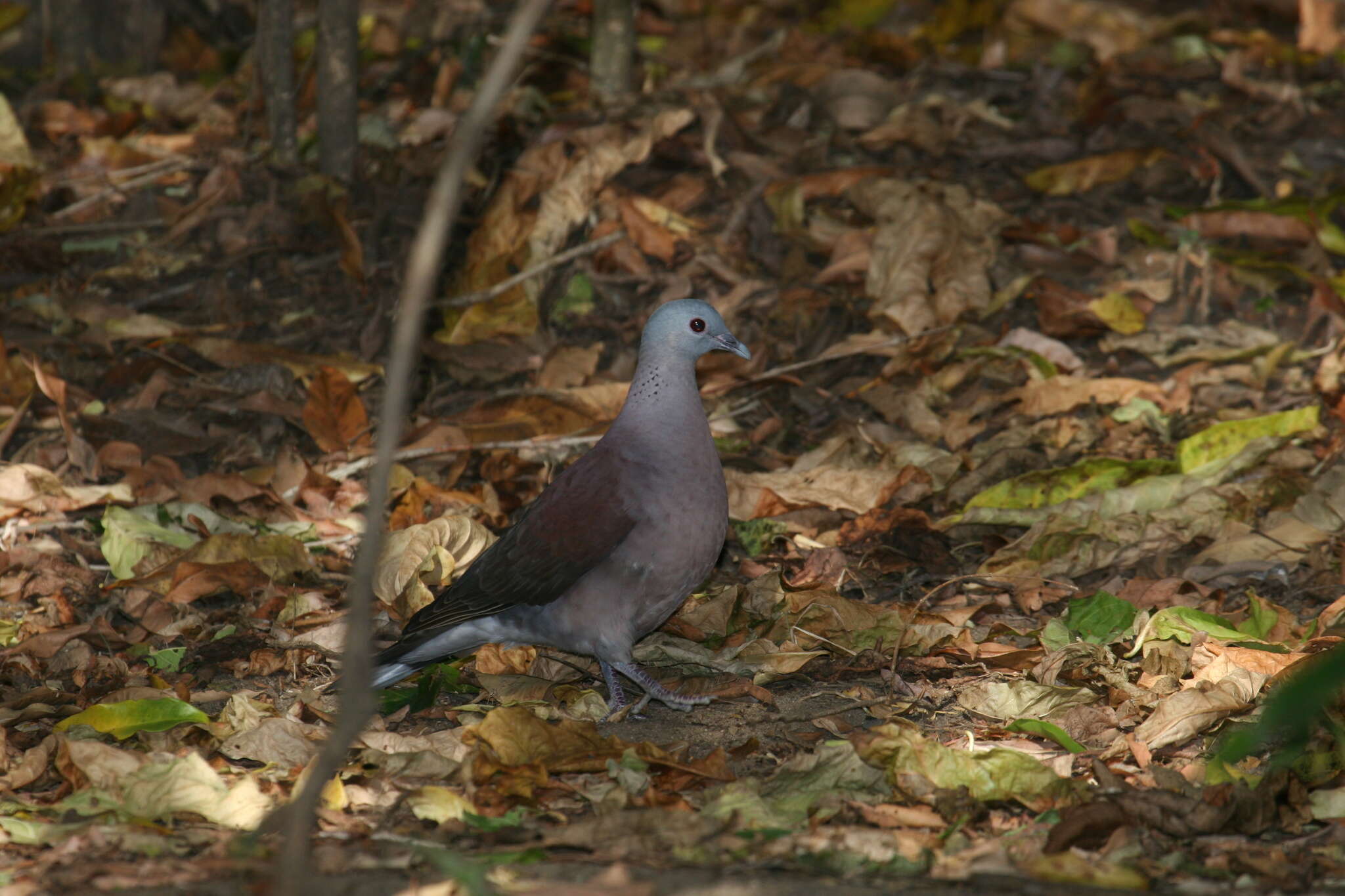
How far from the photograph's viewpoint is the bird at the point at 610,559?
13.1 ft

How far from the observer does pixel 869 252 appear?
6.10 meters

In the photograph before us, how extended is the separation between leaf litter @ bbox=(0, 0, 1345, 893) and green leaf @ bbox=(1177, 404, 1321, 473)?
22mm

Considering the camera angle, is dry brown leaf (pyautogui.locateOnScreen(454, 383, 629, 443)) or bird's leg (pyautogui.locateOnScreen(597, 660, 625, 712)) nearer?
bird's leg (pyautogui.locateOnScreen(597, 660, 625, 712))

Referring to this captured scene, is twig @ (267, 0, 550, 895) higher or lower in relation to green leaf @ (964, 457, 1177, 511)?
higher

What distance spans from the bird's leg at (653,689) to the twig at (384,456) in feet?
6.08

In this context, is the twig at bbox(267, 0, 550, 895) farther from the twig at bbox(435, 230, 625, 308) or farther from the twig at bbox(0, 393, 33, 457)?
the twig at bbox(435, 230, 625, 308)

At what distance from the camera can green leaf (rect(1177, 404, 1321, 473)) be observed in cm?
502

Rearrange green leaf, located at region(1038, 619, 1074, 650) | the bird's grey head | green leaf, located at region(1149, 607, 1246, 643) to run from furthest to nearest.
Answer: the bird's grey head < green leaf, located at region(1038, 619, 1074, 650) < green leaf, located at region(1149, 607, 1246, 643)

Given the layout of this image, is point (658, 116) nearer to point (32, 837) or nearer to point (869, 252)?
point (869, 252)

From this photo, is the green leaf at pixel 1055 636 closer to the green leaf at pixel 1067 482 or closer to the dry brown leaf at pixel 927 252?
the green leaf at pixel 1067 482

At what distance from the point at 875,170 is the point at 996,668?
3.17m

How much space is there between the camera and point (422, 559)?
15.0 ft

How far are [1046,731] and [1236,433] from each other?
210 cm

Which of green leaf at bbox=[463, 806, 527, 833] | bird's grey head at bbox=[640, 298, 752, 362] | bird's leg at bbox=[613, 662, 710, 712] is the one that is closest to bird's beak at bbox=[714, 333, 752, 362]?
bird's grey head at bbox=[640, 298, 752, 362]
